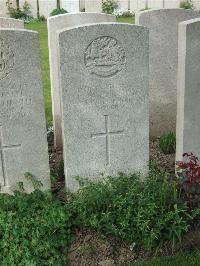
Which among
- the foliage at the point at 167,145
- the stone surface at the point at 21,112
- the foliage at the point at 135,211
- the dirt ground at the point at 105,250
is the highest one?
the stone surface at the point at 21,112

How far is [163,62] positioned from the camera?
5715mm

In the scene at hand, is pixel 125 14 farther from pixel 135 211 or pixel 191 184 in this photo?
pixel 135 211

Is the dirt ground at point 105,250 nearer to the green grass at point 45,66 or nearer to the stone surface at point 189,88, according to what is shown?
the stone surface at point 189,88

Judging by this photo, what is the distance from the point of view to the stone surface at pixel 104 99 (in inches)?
159

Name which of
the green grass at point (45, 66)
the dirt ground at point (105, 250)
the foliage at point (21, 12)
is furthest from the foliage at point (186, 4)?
the dirt ground at point (105, 250)

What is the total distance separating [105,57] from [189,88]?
2.95ft

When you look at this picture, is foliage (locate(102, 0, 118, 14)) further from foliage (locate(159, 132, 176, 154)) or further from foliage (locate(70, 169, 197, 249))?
foliage (locate(70, 169, 197, 249))

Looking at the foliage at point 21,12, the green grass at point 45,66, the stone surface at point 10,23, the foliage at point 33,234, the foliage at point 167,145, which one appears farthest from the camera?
the foliage at point 21,12

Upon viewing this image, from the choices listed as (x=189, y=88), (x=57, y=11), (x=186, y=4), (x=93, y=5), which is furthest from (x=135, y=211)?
(x=93, y=5)

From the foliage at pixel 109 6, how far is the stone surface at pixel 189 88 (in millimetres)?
14155

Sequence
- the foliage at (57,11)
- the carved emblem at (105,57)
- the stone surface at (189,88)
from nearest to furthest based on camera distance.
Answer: the carved emblem at (105,57), the stone surface at (189,88), the foliage at (57,11)

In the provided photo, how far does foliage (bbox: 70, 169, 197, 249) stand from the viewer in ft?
12.8

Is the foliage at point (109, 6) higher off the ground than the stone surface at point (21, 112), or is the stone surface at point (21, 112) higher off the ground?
the foliage at point (109, 6)

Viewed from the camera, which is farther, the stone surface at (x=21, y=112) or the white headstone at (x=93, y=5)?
the white headstone at (x=93, y=5)
